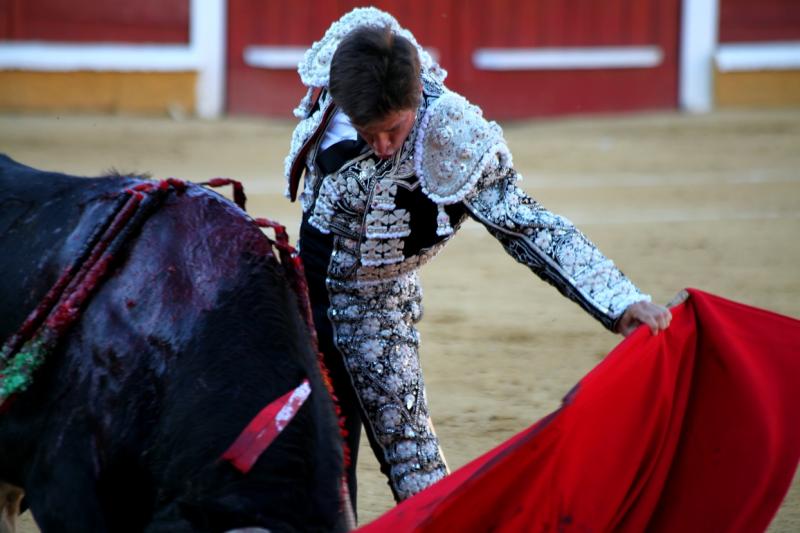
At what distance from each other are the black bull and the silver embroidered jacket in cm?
18

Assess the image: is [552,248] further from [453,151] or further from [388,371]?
[388,371]

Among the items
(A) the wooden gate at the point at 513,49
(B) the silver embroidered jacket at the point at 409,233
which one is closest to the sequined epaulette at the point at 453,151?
(B) the silver embroidered jacket at the point at 409,233

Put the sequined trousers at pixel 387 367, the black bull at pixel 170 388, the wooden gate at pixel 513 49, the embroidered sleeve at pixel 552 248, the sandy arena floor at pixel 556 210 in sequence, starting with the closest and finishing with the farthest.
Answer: the black bull at pixel 170 388, the embroidered sleeve at pixel 552 248, the sequined trousers at pixel 387 367, the sandy arena floor at pixel 556 210, the wooden gate at pixel 513 49

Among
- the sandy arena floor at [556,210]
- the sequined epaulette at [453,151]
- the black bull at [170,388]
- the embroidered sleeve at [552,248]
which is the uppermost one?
the sequined epaulette at [453,151]

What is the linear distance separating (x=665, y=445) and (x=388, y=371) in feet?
1.69

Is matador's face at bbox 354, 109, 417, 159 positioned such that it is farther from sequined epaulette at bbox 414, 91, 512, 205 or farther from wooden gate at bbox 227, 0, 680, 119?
wooden gate at bbox 227, 0, 680, 119

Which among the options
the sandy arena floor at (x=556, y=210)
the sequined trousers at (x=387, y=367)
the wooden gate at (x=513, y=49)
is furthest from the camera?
the wooden gate at (x=513, y=49)

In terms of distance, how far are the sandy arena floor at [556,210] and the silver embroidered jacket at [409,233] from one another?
618mm

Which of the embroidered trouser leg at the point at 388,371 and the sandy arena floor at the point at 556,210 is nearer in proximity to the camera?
the embroidered trouser leg at the point at 388,371

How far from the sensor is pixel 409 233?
2.27 meters

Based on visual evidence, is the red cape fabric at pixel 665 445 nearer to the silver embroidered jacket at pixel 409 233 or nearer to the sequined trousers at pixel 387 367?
the silver embroidered jacket at pixel 409 233

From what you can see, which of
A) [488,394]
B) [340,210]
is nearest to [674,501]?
[340,210]

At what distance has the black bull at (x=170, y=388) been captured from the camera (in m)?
1.86

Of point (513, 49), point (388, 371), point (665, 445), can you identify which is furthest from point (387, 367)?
point (513, 49)
